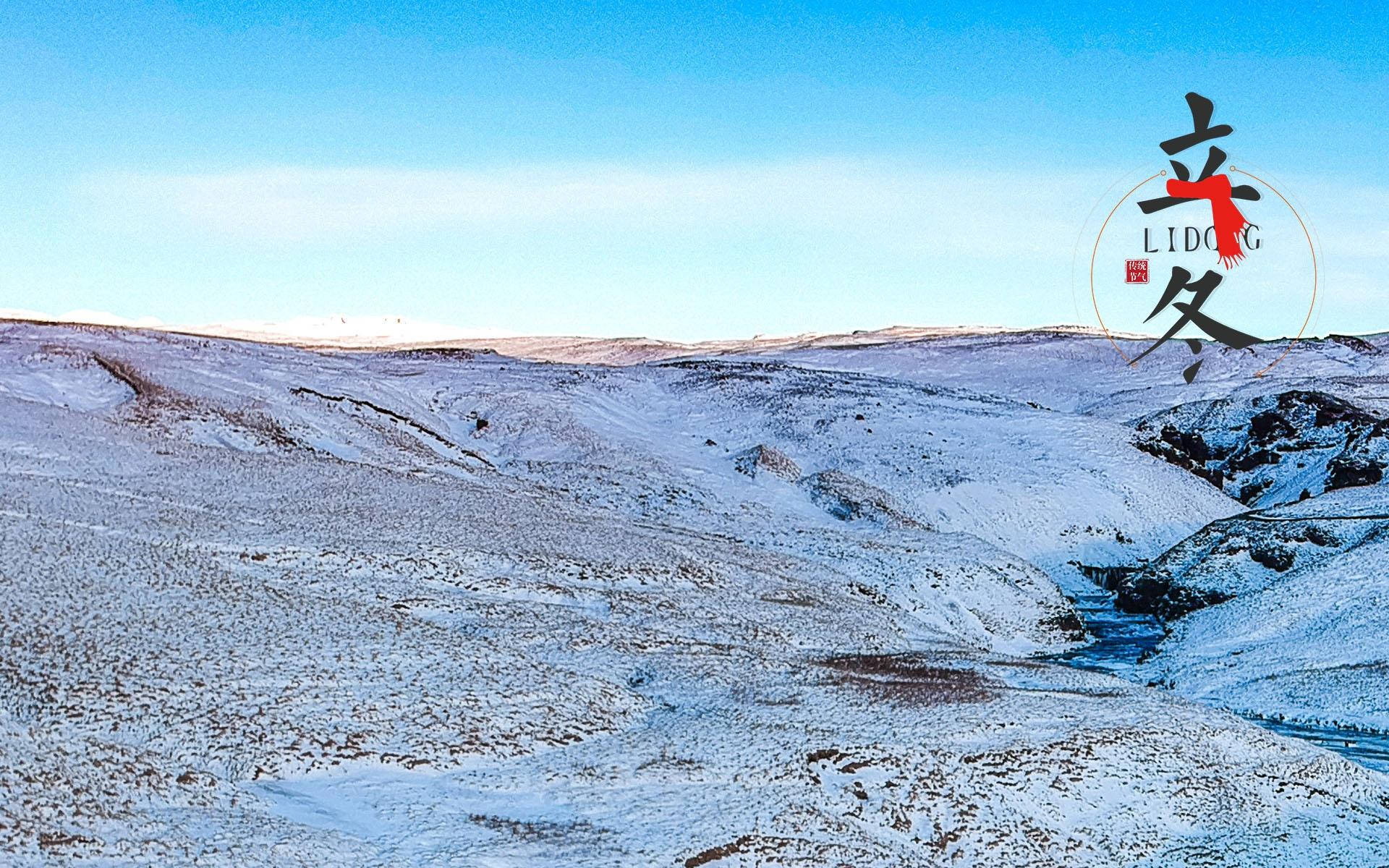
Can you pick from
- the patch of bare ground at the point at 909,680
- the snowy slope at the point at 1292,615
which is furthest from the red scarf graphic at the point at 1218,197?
the patch of bare ground at the point at 909,680

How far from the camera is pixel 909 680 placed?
38625 millimetres

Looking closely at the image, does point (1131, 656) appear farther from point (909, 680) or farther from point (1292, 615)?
point (909, 680)

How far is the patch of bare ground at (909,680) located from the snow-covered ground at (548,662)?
25cm

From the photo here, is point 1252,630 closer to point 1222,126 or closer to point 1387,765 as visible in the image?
point 1387,765

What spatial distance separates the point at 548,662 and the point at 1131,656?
88.3 ft

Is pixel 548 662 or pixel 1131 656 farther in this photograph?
pixel 1131 656

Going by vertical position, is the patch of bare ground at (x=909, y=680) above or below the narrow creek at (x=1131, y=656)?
above

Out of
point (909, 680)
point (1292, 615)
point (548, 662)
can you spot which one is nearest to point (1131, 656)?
point (1292, 615)

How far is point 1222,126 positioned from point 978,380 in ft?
239

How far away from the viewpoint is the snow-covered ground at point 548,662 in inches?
1065

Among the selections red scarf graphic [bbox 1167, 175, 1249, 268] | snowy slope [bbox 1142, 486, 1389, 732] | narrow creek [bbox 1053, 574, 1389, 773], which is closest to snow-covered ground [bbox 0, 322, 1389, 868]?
narrow creek [bbox 1053, 574, 1389, 773]

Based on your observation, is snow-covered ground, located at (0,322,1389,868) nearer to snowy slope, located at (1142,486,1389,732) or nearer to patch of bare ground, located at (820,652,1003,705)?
patch of bare ground, located at (820,652,1003,705)

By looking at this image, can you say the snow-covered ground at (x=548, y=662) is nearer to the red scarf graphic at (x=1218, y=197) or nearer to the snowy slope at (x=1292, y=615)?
the snowy slope at (x=1292, y=615)

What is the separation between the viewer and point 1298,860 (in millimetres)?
29406
